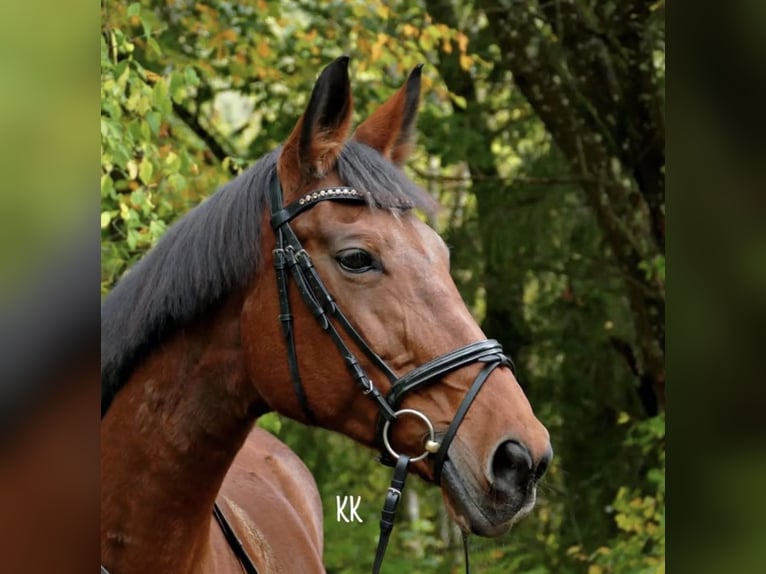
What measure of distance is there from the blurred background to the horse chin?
1.44m

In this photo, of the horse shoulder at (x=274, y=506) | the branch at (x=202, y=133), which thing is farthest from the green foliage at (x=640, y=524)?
the branch at (x=202, y=133)

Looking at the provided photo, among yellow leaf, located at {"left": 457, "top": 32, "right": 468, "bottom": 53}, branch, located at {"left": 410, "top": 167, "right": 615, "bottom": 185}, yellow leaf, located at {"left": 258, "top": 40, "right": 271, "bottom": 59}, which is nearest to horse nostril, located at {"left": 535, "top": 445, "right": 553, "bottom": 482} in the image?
yellow leaf, located at {"left": 258, "top": 40, "right": 271, "bottom": 59}

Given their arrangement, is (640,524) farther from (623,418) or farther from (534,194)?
(534,194)

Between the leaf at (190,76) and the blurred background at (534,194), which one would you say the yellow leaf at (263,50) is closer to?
the blurred background at (534,194)

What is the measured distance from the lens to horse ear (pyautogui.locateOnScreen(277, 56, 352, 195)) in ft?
4.86

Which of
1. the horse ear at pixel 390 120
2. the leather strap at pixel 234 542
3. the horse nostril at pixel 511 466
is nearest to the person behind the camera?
the horse nostril at pixel 511 466

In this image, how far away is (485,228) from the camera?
12.2 feet

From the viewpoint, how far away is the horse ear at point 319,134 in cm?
148

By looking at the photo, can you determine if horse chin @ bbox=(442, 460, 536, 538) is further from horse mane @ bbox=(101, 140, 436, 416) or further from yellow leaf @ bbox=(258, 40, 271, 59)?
yellow leaf @ bbox=(258, 40, 271, 59)

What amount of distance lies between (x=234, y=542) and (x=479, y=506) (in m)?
0.62

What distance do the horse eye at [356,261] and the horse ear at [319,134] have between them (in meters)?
0.16
